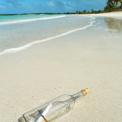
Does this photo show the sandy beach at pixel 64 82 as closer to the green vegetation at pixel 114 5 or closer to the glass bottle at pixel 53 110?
the glass bottle at pixel 53 110

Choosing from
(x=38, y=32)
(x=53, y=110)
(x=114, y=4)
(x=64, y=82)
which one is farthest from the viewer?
(x=114, y=4)

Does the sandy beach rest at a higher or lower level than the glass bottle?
lower

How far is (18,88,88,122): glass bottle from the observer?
3146mm

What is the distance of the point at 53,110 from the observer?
3.42m

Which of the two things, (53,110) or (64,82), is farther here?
(64,82)

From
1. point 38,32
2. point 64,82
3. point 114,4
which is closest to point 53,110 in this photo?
point 64,82

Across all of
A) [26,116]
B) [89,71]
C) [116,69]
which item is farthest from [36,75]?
[26,116]

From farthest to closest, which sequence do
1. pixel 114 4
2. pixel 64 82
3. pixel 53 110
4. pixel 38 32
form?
pixel 114 4 → pixel 38 32 → pixel 64 82 → pixel 53 110

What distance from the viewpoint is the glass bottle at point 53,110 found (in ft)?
10.3

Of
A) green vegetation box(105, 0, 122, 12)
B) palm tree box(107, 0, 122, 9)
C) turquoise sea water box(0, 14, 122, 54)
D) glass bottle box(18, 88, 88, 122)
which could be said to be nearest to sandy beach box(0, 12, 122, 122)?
glass bottle box(18, 88, 88, 122)

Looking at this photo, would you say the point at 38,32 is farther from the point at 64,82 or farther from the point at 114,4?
the point at 114,4

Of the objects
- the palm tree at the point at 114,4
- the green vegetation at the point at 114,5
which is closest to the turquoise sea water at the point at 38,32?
the green vegetation at the point at 114,5

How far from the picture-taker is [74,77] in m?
5.05

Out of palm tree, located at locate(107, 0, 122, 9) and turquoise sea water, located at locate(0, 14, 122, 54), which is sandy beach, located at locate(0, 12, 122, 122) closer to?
turquoise sea water, located at locate(0, 14, 122, 54)
